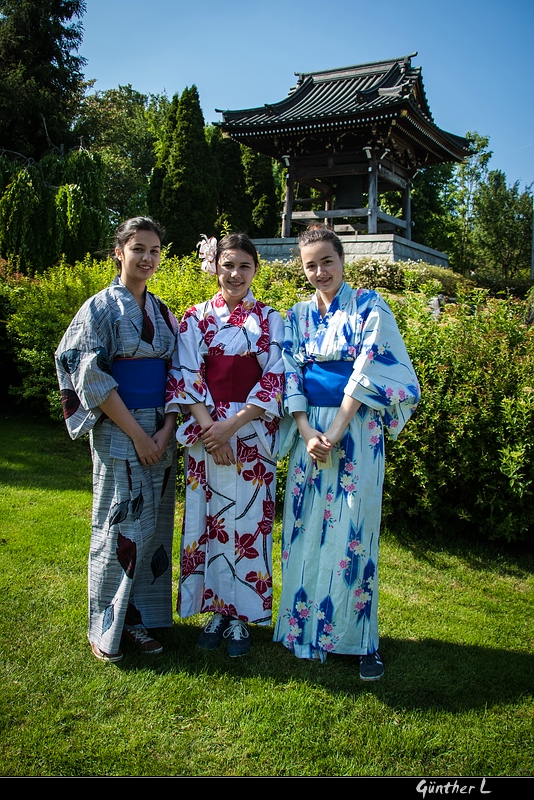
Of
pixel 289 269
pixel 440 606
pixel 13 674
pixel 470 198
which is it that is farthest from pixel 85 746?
pixel 470 198

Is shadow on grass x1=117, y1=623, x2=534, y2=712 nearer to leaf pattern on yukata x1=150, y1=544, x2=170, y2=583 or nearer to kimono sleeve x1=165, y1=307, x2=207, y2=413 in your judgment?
leaf pattern on yukata x1=150, y1=544, x2=170, y2=583

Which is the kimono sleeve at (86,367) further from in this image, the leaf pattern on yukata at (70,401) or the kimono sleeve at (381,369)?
the kimono sleeve at (381,369)

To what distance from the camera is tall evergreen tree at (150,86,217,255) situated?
18.5 meters

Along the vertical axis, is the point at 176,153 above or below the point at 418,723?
above

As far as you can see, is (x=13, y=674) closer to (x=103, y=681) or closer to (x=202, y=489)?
(x=103, y=681)

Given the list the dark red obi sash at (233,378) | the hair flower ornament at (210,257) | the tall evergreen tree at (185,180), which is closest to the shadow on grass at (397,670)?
the dark red obi sash at (233,378)

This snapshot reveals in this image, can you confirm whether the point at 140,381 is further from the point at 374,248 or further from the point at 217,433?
the point at 374,248

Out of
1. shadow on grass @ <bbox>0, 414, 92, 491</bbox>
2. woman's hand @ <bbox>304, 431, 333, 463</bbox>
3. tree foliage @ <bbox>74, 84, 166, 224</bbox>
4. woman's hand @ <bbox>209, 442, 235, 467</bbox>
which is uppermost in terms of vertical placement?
tree foliage @ <bbox>74, 84, 166, 224</bbox>

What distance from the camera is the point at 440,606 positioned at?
133 inches

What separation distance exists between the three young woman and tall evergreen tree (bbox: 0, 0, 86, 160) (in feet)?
54.4

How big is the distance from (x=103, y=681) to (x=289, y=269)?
9.99m

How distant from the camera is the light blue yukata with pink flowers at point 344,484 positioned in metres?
2.68

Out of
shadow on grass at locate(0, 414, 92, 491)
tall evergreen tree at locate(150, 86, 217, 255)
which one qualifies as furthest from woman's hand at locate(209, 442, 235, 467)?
tall evergreen tree at locate(150, 86, 217, 255)

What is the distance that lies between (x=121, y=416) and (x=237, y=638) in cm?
116
